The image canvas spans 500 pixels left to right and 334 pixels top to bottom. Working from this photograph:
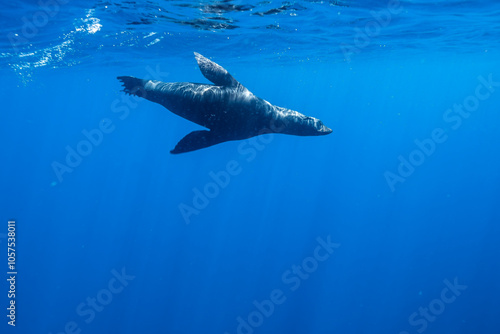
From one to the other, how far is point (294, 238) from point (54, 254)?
27.2 meters

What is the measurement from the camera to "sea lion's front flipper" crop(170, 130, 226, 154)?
597cm

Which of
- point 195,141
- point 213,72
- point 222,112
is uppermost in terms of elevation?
point 213,72

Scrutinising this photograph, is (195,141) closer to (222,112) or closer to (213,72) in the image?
(222,112)

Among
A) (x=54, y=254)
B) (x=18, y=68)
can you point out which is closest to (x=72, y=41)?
(x=18, y=68)

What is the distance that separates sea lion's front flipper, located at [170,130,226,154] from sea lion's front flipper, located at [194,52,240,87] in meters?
0.91

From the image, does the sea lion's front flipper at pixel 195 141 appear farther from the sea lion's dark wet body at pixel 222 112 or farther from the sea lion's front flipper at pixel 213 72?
the sea lion's front flipper at pixel 213 72

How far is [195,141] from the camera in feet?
19.7

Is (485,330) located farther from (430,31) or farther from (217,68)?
(217,68)

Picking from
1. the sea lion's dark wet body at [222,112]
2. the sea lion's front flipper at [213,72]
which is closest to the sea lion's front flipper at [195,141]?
the sea lion's dark wet body at [222,112]

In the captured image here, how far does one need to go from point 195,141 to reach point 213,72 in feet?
3.91

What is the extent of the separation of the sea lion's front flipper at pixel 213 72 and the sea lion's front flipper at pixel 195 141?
2.99 feet

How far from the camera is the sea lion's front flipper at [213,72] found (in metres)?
6.03

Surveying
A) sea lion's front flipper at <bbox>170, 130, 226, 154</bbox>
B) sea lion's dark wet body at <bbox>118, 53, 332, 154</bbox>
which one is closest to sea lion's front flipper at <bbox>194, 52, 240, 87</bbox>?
sea lion's dark wet body at <bbox>118, 53, 332, 154</bbox>

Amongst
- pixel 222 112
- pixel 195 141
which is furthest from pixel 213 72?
pixel 195 141
